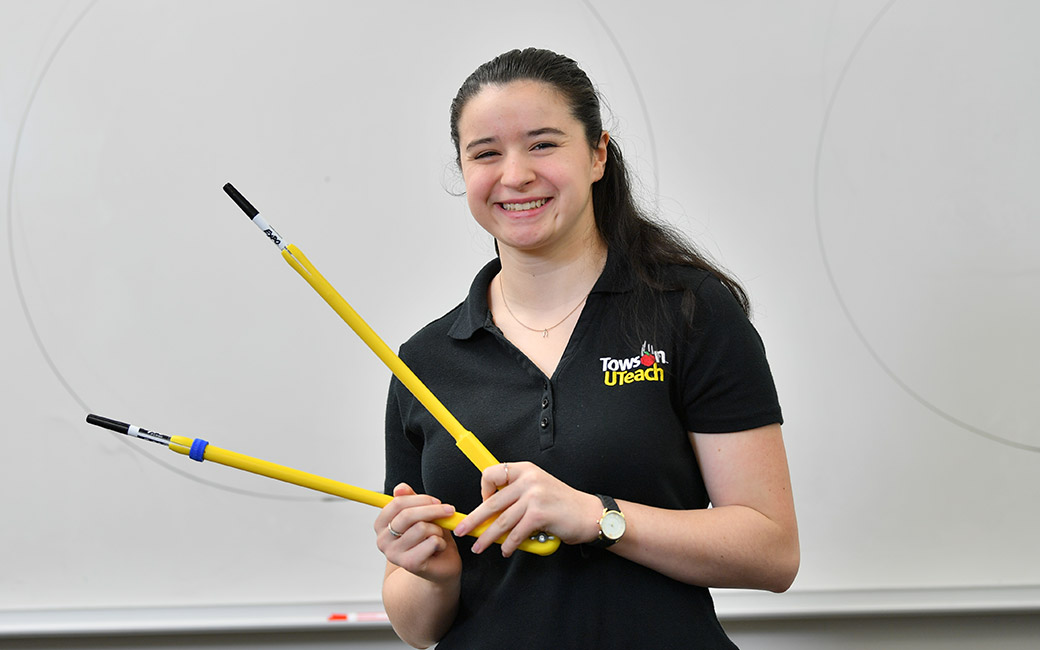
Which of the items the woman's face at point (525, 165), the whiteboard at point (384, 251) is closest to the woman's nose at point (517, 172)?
the woman's face at point (525, 165)

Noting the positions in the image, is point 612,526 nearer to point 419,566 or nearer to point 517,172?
point 419,566

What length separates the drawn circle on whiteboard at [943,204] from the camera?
134cm

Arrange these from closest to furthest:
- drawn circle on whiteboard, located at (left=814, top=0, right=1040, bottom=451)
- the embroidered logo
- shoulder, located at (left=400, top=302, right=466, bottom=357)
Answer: the embroidered logo < shoulder, located at (left=400, top=302, right=466, bottom=357) < drawn circle on whiteboard, located at (left=814, top=0, right=1040, bottom=451)

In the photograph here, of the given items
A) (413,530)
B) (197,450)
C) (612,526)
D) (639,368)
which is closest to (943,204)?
(639,368)

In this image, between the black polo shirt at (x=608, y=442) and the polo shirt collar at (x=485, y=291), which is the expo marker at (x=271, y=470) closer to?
the black polo shirt at (x=608, y=442)

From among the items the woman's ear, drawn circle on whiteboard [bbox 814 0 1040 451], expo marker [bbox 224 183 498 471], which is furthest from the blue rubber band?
drawn circle on whiteboard [bbox 814 0 1040 451]

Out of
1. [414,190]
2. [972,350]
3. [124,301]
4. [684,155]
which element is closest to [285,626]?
[124,301]

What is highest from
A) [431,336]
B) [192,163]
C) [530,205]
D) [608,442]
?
[192,163]

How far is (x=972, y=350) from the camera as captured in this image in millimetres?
1341

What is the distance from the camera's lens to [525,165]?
0.85m

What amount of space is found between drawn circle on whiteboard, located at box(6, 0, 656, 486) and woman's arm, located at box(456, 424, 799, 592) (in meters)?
0.65

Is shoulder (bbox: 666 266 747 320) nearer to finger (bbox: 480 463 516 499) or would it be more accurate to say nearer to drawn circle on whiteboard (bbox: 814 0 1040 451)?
finger (bbox: 480 463 516 499)

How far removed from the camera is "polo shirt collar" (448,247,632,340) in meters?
0.91

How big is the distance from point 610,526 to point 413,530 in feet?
0.59
